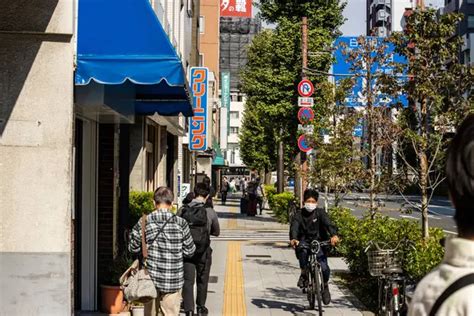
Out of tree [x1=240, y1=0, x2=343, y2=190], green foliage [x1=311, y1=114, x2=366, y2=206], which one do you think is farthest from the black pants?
tree [x1=240, y1=0, x2=343, y2=190]

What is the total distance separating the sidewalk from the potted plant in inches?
51.5

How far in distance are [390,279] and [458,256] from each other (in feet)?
20.7

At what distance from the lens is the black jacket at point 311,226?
1043 centimetres

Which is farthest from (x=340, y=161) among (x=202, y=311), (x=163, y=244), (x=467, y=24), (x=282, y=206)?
(x=467, y=24)

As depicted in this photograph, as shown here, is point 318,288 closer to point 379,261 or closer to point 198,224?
point 379,261

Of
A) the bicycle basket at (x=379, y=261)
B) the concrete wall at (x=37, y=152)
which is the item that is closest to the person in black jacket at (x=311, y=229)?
the bicycle basket at (x=379, y=261)

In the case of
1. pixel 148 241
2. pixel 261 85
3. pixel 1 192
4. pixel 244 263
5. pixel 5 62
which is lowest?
pixel 244 263

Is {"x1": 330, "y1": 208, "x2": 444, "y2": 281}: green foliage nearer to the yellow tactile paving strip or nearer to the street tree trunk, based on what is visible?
the street tree trunk

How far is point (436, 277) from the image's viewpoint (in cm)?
203

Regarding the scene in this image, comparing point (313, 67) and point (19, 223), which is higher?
point (313, 67)

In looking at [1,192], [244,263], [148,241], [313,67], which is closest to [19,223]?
[1,192]

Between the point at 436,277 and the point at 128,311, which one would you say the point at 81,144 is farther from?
the point at 436,277

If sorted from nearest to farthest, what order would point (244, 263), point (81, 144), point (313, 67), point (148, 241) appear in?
point (148, 241)
point (81, 144)
point (244, 263)
point (313, 67)

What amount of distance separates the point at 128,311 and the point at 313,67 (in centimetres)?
1869
